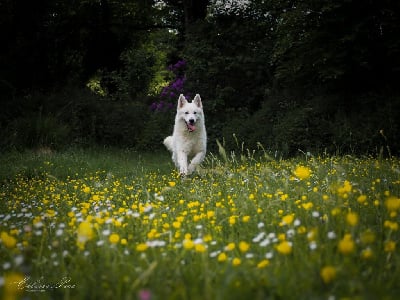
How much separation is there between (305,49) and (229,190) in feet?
24.6

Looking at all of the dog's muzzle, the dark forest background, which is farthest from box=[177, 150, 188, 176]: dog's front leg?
the dark forest background

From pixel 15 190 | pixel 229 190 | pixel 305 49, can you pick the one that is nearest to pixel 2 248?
pixel 229 190

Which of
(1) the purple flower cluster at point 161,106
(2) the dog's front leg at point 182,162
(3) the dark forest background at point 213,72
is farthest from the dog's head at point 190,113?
(1) the purple flower cluster at point 161,106

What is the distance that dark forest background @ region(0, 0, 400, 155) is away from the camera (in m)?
9.55

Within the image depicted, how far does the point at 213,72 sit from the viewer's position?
14711mm

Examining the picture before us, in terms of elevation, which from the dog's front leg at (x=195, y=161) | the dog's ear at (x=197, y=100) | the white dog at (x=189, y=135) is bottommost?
the dog's front leg at (x=195, y=161)

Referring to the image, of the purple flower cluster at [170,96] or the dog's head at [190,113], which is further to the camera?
the purple flower cluster at [170,96]

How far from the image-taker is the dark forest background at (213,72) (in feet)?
31.3

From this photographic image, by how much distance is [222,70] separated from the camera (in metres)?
15.1

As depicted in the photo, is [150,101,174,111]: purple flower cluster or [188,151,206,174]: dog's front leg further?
[150,101,174,111]: purple flower cluster

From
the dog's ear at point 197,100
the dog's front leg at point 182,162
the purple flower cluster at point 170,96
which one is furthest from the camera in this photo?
the purple flower cluster at point 170,96

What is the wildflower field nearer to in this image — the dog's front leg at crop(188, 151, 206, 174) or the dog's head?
the dog's front leg at crop(188, 151, 206, 174)

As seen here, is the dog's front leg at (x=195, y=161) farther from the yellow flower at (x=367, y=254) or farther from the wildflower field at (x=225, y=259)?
the yellow flower at (x=367, y=254)

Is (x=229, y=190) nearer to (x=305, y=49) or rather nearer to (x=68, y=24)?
(x=305, y=49)
